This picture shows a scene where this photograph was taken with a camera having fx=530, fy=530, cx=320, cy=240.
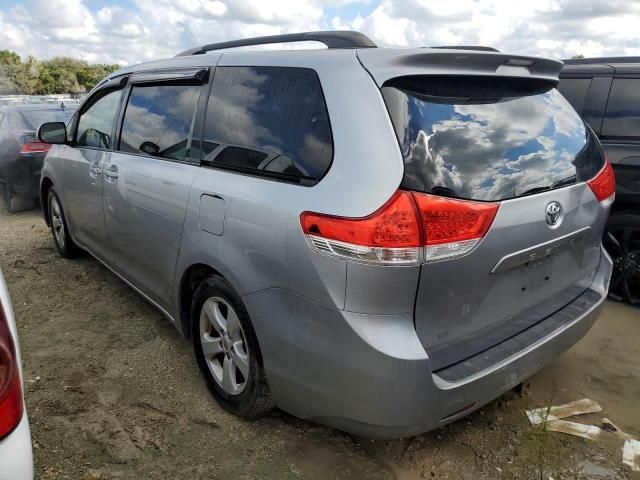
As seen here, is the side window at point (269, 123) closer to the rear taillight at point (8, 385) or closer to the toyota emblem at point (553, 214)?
the toyota emblem at point (553, 214)

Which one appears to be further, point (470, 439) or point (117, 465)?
point (470, 439)

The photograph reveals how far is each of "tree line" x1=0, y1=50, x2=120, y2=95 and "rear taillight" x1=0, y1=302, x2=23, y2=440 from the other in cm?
5354

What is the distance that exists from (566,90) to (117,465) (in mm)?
4159

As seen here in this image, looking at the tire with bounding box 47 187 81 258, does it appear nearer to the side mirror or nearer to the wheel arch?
the wheel arch

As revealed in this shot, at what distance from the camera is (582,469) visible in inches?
92.2

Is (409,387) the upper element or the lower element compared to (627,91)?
lower

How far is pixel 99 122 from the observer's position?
4008mm

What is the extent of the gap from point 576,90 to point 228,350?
3.48 meters

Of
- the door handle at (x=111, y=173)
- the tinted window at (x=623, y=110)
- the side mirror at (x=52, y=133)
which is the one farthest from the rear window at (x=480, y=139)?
the side mirror at (x=52, y=133)

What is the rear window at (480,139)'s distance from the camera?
194 cm

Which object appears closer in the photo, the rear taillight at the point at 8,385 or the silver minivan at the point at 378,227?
the rear taillight at the point at 8,385

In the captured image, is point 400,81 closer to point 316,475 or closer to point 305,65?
point 305,65

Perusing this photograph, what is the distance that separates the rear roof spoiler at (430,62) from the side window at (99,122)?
2.29 m

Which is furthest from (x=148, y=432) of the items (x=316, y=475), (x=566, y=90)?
(x=566, y=90)
